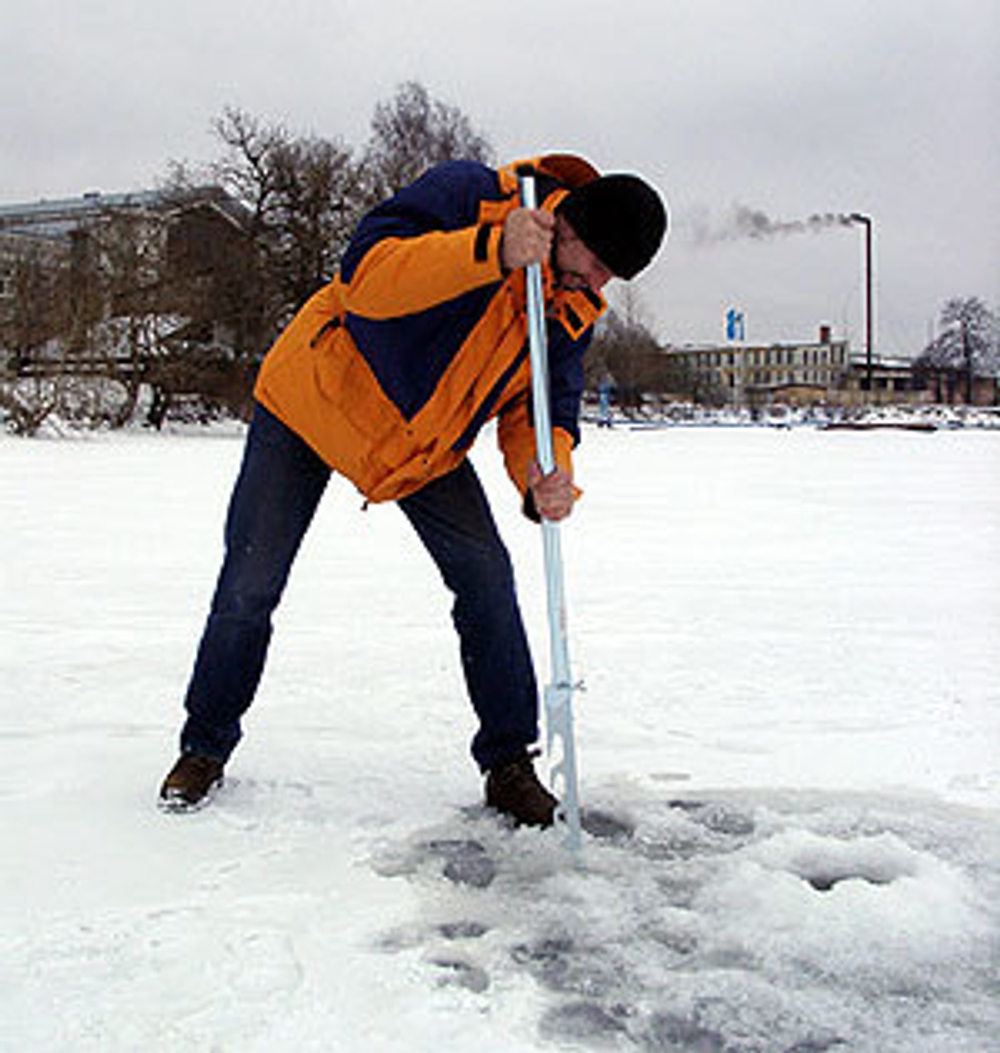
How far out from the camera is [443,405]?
8.67 feet

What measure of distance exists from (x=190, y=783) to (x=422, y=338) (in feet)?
→ 4.12

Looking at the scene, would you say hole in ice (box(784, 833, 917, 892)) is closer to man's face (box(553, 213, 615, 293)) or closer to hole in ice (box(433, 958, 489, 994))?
hole in ice (box(433, 958, 489, 994))

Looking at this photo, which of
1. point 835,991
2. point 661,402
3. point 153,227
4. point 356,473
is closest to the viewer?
point 835,991

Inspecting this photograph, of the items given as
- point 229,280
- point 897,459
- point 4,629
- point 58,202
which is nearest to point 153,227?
point 229,280

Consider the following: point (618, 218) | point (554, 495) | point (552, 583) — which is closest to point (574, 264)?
point (618, 218)

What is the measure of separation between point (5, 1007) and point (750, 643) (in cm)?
346

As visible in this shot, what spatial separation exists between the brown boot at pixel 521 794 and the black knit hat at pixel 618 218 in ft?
4.01

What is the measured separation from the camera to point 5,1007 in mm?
1932


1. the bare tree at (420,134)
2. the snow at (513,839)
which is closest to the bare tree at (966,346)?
the bare tree at (420,134)

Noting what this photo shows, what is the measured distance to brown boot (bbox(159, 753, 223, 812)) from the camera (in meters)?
2.86

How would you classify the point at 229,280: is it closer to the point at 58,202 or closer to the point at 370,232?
the point at 370,232

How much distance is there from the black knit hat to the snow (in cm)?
133

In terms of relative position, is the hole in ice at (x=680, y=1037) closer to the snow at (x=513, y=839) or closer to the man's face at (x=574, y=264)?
the snow at (x=513, y=839)

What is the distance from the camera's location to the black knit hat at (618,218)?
2.44 meters
